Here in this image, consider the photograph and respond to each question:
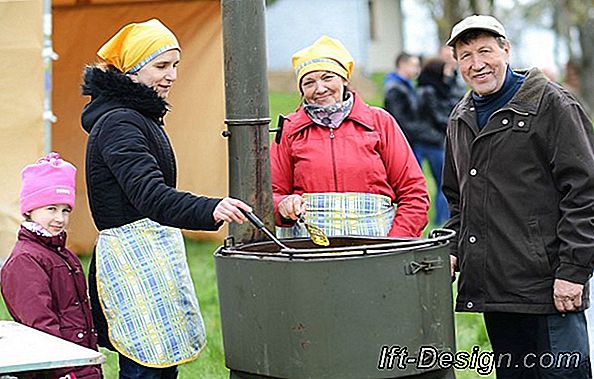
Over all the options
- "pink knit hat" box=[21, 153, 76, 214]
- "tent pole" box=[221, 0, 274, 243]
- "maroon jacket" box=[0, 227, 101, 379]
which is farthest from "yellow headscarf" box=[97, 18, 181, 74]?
"maroon jacket" box=[0, 227, 101, 379]

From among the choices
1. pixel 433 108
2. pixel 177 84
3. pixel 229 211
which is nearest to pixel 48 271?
pixel 229 211

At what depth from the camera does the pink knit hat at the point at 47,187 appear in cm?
460

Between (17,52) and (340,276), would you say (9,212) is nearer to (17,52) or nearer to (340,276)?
(17,52)

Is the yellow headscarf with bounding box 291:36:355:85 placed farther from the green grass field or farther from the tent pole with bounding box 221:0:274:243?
the green grass field

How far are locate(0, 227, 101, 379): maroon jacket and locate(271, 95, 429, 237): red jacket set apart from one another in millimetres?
863

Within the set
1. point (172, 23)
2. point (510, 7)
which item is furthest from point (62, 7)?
point (510, 7)

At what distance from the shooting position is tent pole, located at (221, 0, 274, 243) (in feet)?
14.4

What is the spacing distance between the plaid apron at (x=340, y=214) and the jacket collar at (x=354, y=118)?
0.29 meters

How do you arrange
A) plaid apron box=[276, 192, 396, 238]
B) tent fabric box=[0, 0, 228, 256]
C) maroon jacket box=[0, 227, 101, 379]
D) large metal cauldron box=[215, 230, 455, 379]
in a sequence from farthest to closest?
tent fabric box=[0, 0, 228, 256]
plaid apron box=[276, 192, 396, 238]
maroon jacket box=[0, 227, 101, 379]
large metal cauldron box=[215, 230, 455, 379]

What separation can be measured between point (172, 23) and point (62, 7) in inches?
38.1

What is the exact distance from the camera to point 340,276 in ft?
12.4

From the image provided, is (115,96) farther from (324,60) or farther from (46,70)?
(46,70)

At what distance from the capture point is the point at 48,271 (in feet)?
14.7

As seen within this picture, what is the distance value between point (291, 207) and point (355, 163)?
0.35 meters
